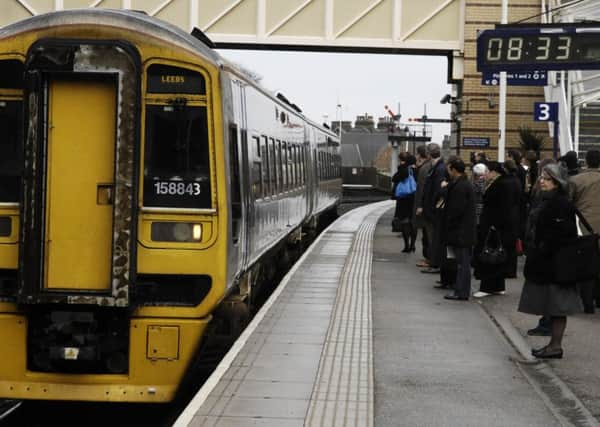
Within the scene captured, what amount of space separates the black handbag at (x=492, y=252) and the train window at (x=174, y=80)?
5.76m

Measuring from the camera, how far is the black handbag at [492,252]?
44.0 ft

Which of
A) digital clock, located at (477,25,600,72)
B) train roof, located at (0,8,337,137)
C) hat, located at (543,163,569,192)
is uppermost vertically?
digital clock, located at (477,25,600,72)

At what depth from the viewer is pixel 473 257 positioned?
14484 mm

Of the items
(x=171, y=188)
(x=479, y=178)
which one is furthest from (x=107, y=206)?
(x=479, y=178)

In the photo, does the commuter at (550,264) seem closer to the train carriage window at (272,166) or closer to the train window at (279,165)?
the train carriage window at (272,166)

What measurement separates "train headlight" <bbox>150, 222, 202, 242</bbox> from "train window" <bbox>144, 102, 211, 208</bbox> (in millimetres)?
138

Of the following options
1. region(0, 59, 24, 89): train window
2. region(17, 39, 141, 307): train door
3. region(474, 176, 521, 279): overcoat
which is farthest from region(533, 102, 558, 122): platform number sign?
region(0, 59, 24, 89): train window

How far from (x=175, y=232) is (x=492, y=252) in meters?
5.90

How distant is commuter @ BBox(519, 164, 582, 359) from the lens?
949 cm

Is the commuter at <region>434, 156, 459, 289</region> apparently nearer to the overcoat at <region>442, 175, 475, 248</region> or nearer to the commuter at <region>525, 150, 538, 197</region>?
the overcoat at <region>442, 175, 475, 248</region>

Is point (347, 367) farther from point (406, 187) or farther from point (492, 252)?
point (406, 187)

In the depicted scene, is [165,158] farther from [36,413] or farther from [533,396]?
[533,396]

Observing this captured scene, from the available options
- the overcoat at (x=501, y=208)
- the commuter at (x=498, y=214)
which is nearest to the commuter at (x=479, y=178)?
the commuter at (x=498, y=214)

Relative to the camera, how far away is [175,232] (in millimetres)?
8352
